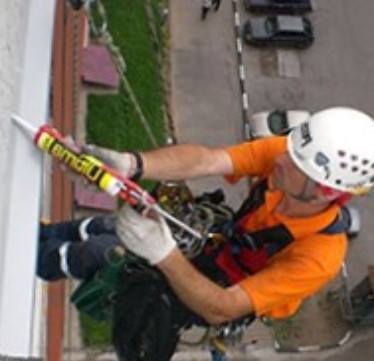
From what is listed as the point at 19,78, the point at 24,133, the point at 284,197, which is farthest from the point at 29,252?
the point at 284,197

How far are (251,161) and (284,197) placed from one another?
0.37 m

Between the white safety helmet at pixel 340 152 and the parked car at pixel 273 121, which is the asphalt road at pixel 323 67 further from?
the white safety helmet at pixel 340 152

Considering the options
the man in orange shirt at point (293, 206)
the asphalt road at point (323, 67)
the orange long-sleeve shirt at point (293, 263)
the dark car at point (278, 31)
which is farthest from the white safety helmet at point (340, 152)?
the dark car at point (278, 31)

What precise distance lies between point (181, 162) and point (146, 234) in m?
0.70

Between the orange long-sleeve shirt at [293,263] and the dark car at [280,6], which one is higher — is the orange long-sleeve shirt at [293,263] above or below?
below

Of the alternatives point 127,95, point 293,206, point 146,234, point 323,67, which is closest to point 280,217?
point 293,206

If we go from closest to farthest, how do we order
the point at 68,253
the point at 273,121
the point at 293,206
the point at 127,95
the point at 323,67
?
the point at 293,206 → the point at 68,253 → the point at 127,95 → the point at 273,121 → the point at 323,67

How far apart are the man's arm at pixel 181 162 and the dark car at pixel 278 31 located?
10534mm

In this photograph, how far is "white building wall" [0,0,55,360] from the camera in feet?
11.8

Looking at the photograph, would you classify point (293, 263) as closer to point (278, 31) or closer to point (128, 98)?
point (128, 98)

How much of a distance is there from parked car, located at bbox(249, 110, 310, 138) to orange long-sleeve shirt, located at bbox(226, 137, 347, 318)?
28.3 feet

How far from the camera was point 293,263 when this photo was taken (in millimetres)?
4383

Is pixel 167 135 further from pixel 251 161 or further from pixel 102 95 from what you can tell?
pixel 251 161

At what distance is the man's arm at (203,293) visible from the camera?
417cm
